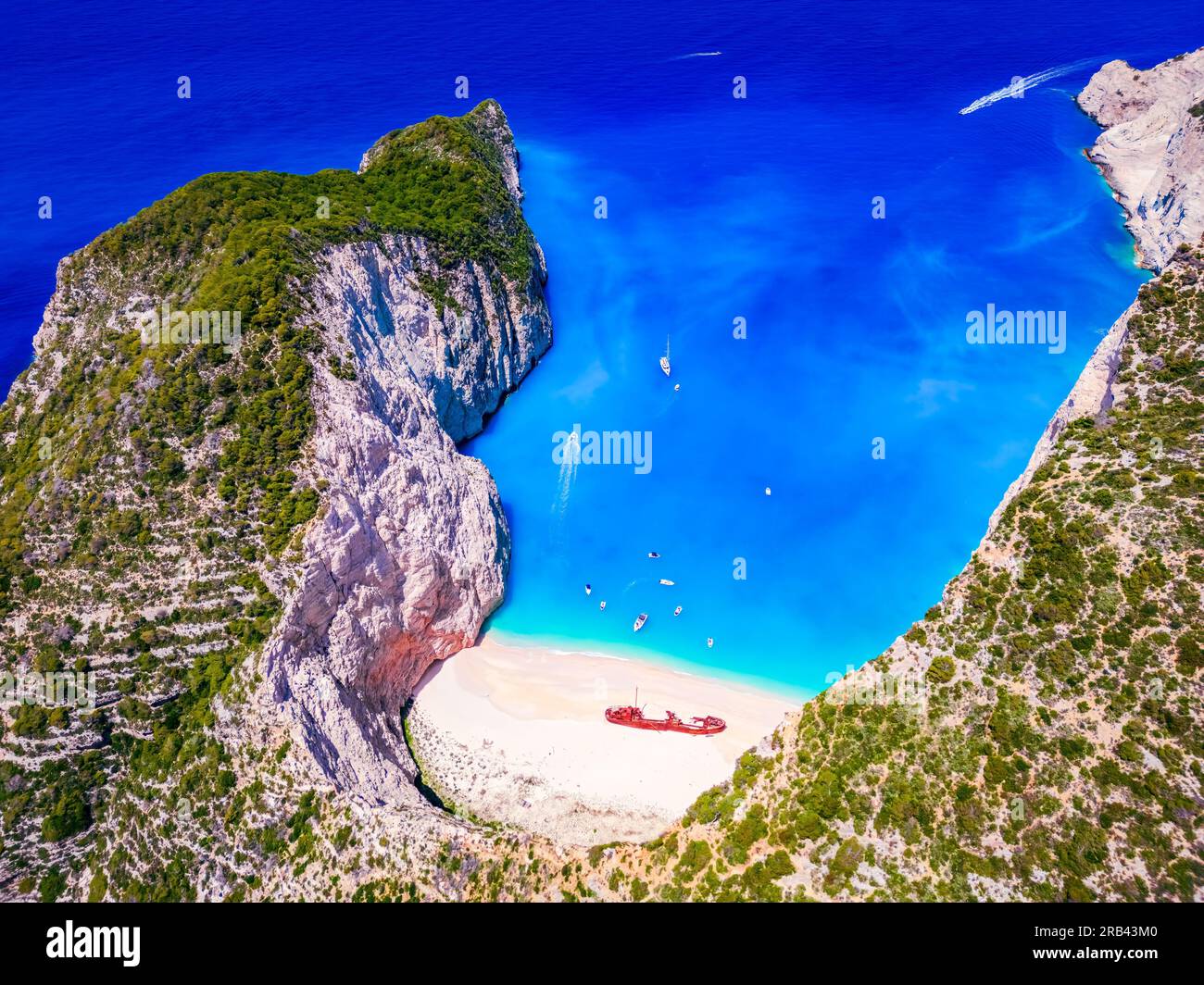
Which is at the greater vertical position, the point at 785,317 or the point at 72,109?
the point at 72,109

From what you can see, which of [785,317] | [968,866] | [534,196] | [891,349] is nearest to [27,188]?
[534,196]

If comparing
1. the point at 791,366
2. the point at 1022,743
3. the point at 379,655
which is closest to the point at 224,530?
the point at 379,655

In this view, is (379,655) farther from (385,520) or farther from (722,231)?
(722,231)

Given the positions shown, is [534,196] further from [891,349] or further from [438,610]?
[438,610]

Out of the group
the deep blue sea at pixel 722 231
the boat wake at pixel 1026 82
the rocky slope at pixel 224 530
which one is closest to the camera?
the rocky slope at pixel 224 530

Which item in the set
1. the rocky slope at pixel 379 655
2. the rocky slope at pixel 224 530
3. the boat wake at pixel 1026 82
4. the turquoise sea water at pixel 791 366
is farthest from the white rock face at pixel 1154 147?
the rocky slope at pixel 224 530

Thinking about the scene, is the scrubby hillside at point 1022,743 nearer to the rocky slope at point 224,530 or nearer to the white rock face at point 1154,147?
the white rock face at point 1154,147
